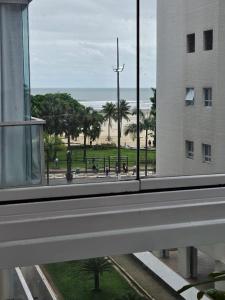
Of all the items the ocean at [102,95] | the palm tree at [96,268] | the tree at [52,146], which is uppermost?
the ocean at [102,95]

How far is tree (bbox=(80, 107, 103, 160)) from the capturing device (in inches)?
74.9

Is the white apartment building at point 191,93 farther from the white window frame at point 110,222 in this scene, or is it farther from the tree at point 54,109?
the tree at point 54,109

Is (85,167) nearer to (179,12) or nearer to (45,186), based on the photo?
(45,186)

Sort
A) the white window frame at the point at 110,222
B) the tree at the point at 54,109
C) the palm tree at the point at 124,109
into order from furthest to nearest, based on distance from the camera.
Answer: the palm tree at the point at 124,109, the tree at the point at 54,109, the white window frame at the point at 110,222

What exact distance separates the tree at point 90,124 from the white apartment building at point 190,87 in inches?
10.8

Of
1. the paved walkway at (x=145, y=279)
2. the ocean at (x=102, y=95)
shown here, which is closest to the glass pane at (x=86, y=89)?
the ocean at (x=102, y=95)

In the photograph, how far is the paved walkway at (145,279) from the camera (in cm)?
192

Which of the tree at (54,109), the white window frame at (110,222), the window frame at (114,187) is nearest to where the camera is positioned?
the white window frame at (110,222)

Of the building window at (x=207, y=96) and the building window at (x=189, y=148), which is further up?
Answer: the building window at (x=207, y=96)

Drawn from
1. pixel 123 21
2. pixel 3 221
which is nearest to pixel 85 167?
pixel 3 221

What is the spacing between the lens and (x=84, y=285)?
6.20ft

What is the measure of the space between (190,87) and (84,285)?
0.93 meters


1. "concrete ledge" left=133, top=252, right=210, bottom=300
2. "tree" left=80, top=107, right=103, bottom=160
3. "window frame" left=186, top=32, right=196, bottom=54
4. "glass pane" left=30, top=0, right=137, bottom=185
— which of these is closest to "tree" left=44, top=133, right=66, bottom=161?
"glass pane" left=30, top=0, right=137, bottom=185

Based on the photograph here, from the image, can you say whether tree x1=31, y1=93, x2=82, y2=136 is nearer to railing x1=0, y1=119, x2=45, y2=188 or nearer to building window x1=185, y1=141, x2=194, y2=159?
railing x1=0, y1=119, x2=45, y2=188
